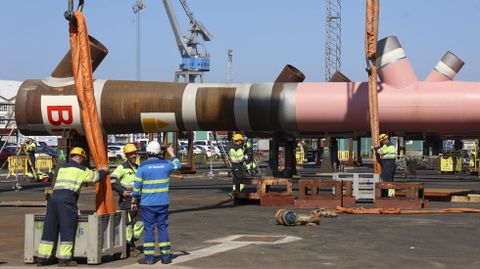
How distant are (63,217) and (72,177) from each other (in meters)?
0.53

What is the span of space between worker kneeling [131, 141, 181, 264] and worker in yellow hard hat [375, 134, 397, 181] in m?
9.86

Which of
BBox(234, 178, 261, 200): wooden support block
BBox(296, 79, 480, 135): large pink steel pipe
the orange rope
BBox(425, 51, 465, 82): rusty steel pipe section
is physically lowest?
the orange rope

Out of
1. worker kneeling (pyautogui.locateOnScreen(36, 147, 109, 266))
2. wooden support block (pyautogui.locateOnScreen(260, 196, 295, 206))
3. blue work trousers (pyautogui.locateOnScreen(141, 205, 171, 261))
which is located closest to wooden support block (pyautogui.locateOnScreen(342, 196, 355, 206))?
wooden support block (pyautogui.locateOnScreen(260, 196, 295, 206))

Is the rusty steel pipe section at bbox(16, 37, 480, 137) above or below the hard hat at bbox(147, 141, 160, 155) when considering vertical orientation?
above

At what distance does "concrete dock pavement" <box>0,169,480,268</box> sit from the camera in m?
9.81

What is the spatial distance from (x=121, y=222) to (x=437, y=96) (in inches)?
399

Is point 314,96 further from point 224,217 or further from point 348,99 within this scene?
point 224,217

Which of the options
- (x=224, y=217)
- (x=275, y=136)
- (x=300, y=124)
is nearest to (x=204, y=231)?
(x=224, y=217)

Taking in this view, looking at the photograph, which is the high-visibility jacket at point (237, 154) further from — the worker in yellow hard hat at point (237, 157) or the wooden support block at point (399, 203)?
the wooden support block at point (399, 203)

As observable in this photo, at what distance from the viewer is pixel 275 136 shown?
2108cm

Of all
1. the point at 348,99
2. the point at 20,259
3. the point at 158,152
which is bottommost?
the point at 20,259

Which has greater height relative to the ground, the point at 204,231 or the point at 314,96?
the point at 314,96

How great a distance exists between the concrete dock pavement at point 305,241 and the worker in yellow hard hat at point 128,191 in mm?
492

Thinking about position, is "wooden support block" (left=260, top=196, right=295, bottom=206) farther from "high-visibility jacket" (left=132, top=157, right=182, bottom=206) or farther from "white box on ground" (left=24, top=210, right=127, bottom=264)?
"high-visibility jacket" (left=132, top=157, right=182, bottom=206)
